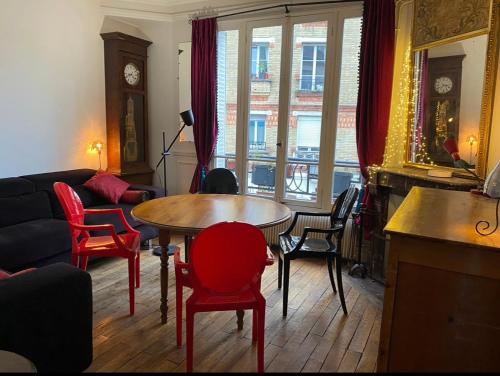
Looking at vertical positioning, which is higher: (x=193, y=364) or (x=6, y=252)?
(x=6, y=252)

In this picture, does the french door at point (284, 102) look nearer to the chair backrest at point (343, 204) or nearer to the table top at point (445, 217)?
the chair backrest at point (343, 204)

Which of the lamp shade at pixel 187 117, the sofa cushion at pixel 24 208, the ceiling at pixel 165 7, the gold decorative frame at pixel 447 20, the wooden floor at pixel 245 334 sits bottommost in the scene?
the wooden floor at pixel 245 334

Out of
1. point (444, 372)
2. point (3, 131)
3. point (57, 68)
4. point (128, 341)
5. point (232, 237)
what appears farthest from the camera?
point (57, 68)

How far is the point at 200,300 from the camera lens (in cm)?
196

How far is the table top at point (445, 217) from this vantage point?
1.47 meters

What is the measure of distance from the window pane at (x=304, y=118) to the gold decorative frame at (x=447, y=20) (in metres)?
1.08

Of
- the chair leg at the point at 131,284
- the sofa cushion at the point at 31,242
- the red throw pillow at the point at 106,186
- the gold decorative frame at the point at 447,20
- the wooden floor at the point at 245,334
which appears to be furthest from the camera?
the red throw pillow at the point at 106,186

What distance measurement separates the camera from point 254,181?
460 centimetres

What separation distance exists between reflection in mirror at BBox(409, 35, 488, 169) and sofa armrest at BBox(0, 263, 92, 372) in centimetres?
242

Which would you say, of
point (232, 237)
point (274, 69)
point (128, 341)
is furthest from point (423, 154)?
point (128, 341)

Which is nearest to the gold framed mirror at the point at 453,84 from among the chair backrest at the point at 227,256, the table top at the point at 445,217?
the table top at the point at 445,217

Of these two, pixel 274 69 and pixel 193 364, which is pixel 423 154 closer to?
pixel 274 69

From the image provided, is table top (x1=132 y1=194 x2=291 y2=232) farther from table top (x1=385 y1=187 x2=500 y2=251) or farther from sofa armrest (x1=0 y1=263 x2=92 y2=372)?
table top (x1=385 y1=187 x2=500 y2=251)

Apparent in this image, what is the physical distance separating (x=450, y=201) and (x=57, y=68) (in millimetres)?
4051
